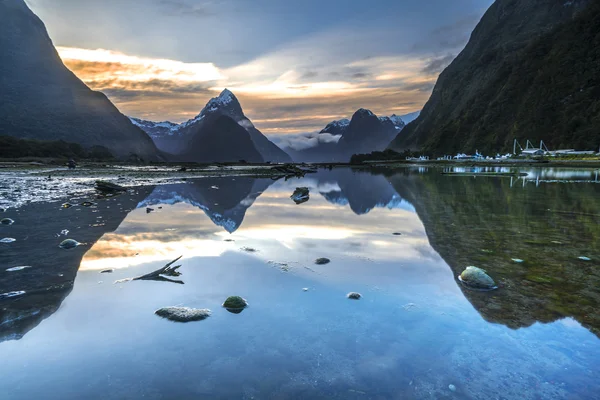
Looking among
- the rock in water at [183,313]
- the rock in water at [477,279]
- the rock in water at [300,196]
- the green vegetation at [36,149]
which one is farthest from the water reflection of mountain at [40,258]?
the green vegetation at [36,149]

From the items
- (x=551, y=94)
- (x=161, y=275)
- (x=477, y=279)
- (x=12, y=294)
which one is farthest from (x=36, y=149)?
(x=551, y=94)

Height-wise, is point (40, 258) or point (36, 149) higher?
point (36, 149)

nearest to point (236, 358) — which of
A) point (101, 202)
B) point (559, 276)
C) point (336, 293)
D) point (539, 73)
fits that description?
point (336, 293)

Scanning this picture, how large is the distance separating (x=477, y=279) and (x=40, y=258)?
43.5 ft

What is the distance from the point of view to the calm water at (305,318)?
5055mm

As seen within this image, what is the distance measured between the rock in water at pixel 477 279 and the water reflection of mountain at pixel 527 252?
1.16 feet

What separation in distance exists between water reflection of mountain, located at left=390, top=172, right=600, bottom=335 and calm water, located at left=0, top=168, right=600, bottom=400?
64mm

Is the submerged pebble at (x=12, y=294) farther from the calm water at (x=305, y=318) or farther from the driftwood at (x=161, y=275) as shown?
the driftwood at (x=161, y=275)

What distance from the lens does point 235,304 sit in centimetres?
771

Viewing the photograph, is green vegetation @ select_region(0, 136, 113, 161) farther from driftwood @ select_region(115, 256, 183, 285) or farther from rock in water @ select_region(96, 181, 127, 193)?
driftwood @ select_region(115, 256, 183, 285)

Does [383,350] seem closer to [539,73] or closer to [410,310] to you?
[410,310]

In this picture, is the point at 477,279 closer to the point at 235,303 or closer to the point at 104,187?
the point at 235,303

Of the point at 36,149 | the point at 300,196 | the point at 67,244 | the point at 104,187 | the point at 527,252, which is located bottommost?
the point at 527,252

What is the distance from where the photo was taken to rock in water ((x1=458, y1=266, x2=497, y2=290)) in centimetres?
880
